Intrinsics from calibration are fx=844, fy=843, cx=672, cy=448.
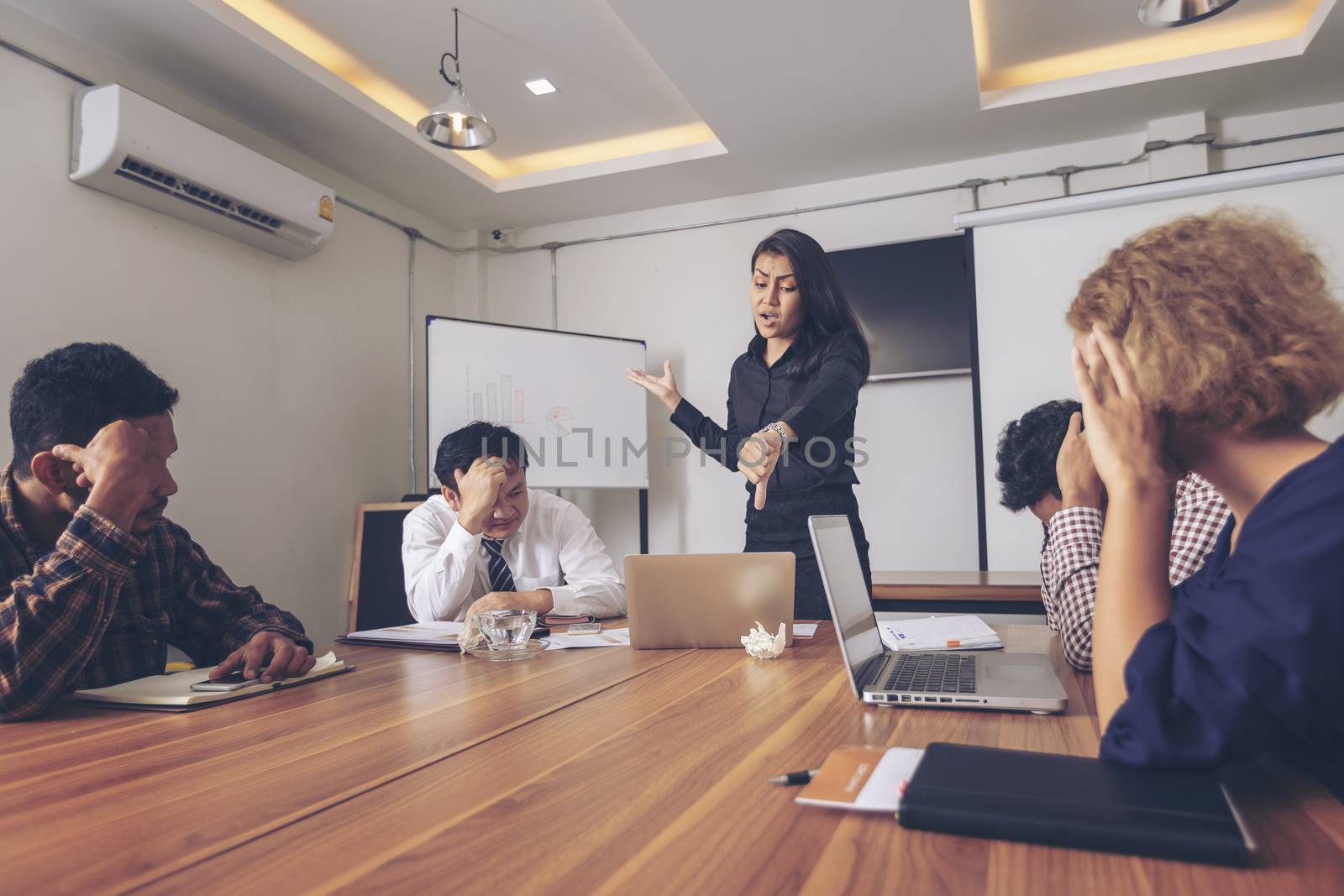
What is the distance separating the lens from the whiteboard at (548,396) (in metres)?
3.82

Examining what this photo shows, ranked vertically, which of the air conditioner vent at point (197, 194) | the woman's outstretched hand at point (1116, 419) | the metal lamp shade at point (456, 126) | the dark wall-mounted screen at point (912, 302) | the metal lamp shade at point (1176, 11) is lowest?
the woman's outstretched hand at point (1116, 419)

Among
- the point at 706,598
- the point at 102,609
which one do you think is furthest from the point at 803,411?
the point at 102,609

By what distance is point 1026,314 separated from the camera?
3525 mm

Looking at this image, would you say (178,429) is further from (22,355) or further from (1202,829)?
(1202,829)

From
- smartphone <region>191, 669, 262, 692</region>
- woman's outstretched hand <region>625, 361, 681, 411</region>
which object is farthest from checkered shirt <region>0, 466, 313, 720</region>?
woman's outstretched hand <region>625, 361, 681, 411</region>

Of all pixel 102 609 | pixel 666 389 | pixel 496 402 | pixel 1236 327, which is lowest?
pixel 102 609

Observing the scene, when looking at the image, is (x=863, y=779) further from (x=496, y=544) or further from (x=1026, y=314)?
Result: (x=1026, y=314)

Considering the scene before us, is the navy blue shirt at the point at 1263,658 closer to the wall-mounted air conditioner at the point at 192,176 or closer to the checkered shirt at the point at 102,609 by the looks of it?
the checkered shirt at the point at 102,609

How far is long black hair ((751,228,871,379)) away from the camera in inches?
83.4

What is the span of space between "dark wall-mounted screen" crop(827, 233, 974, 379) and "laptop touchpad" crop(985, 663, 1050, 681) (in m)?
2.89

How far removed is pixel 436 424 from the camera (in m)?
3.78

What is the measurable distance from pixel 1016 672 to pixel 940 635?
346 millimetres

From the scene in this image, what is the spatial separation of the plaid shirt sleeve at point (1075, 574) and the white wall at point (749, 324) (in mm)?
2286

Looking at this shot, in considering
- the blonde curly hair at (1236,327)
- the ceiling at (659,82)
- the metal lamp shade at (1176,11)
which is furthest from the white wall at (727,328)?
the blonde curly hair at (1236,327)
